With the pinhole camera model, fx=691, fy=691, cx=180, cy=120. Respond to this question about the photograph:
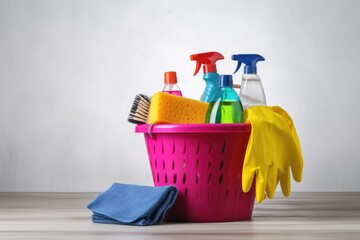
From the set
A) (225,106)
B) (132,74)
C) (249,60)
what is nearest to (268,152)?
(225,106)

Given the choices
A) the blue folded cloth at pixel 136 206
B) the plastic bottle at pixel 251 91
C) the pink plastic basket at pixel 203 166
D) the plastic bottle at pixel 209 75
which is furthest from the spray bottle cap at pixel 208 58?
the blue folded cloth at pixel 136 206

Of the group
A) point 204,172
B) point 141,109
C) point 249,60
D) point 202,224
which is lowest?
point 202,224

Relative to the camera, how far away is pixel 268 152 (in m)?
1.55

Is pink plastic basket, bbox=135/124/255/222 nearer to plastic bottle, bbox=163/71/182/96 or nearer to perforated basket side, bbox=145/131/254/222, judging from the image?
perforated basket side, bbox=145/131/254/222

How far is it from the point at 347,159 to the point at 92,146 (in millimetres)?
1014

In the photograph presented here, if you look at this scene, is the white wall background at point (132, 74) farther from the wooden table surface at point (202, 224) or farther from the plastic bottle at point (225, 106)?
the plastic bottle at point (225, 106)

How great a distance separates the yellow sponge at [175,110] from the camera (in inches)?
62.2

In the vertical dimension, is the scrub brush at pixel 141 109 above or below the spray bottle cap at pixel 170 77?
below

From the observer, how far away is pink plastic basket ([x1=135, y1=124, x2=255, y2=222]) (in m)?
1.55

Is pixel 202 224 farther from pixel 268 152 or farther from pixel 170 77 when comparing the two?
pixel 170 77

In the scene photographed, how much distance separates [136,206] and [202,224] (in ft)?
0.51

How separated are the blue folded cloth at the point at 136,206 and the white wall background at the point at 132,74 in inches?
44.1

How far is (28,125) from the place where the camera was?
110 inches

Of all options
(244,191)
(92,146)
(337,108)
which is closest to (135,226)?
(244,191)
